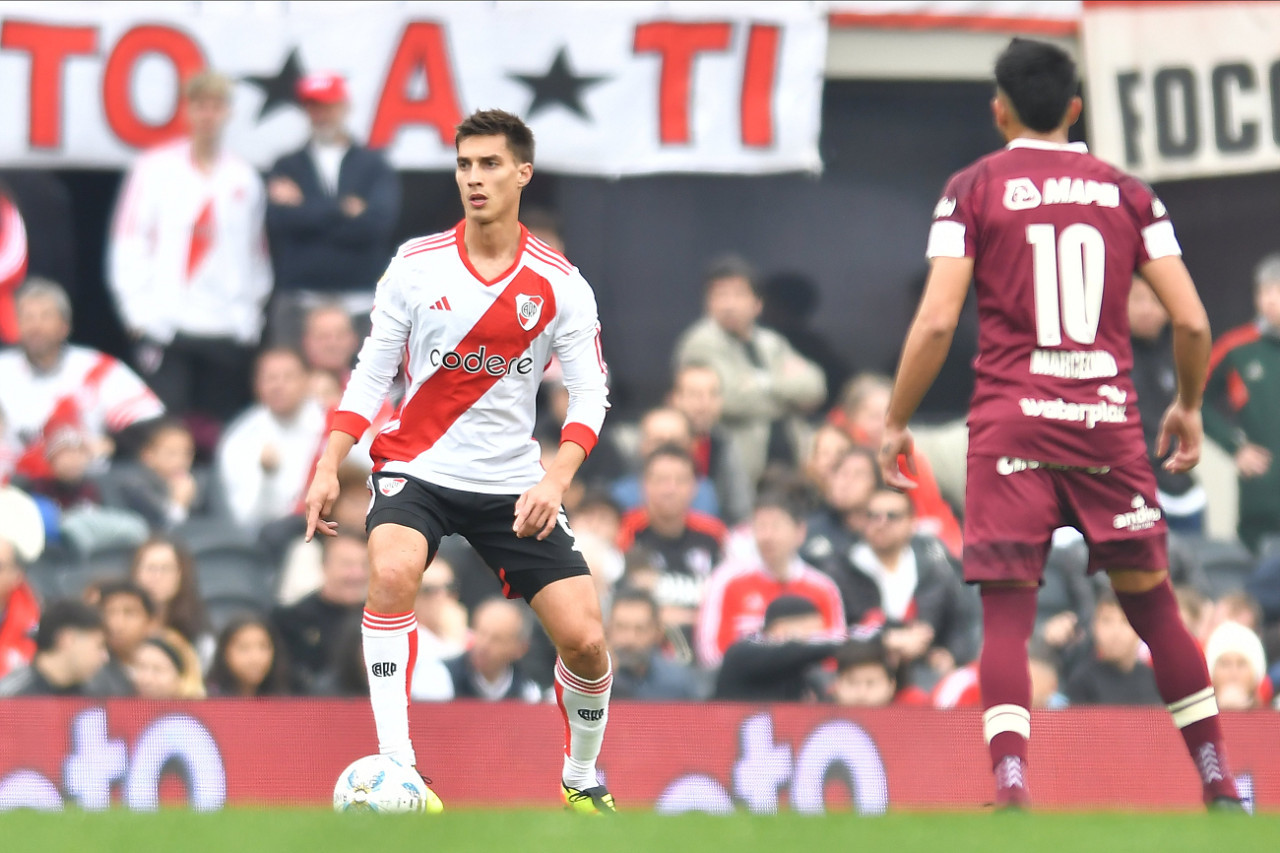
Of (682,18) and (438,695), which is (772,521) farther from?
(682,18)

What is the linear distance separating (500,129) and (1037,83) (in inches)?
63.8

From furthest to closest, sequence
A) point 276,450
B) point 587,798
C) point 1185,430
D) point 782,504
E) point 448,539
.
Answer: point 276,450 → point 448,539 → point 782,504 → point 587,798 → point 1185,430

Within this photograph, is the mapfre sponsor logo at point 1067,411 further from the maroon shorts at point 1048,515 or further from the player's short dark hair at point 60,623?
the player's short dark hair at point 60,623

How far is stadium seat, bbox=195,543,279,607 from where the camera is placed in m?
9.40

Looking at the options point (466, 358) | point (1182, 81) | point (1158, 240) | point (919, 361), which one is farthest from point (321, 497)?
point (1182, 81)

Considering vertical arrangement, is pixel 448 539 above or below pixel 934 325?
above

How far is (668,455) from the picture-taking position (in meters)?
9.57

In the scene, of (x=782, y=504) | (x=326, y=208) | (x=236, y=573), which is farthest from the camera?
(x=326, y=208)

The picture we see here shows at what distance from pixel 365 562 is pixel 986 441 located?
404 cm

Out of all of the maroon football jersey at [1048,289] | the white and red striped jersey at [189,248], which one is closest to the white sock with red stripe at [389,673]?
the maroon football jersey at [1048,289]

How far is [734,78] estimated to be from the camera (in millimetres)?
10969

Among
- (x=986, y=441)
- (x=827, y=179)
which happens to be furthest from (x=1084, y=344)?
(x=827, y=179)

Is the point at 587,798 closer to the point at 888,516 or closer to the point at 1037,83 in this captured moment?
the point at 1037,83

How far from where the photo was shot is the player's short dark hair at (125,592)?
8.55 m
